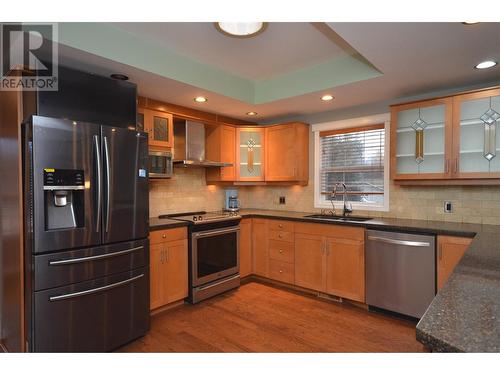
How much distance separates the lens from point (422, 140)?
3.01 metres

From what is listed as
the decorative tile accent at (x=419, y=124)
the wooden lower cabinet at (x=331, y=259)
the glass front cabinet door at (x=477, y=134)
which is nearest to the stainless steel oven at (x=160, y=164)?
the wooden lower cabinet at (x=331, y=259)

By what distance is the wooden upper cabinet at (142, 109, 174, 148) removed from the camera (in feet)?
10.4

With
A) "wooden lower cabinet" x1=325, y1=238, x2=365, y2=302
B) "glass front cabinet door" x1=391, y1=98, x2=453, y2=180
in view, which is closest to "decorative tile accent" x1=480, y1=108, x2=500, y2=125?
Answer: "glass front cabinet door" x1=391, y1=98, x2=453, y2=180

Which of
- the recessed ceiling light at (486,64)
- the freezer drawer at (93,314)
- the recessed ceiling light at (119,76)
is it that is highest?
the recessed ceiling light at (486,64)

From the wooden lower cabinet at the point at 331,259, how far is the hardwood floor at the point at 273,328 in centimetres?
19

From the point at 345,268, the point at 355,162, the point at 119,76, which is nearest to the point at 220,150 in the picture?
the point at 119,76

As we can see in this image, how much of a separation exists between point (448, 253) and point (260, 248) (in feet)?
7.01

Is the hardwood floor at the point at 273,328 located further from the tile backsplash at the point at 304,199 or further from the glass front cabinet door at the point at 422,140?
the glass front cabinet door at the point at 422,140

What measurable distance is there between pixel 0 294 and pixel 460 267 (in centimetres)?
326

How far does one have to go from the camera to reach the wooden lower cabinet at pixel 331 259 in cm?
310

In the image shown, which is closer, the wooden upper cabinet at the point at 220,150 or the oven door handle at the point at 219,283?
the oven door handle at the point at 219,283

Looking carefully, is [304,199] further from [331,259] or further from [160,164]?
[160,164]

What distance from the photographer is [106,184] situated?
223 centimetres
